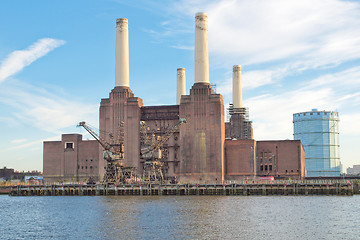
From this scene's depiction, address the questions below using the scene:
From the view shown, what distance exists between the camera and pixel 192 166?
5556 inches

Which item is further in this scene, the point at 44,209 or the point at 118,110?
the point at 118,110

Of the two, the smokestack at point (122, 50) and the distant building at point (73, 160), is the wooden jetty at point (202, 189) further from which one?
the smokestack at point (122, 50)

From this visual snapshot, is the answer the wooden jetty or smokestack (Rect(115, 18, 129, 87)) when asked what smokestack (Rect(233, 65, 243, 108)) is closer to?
smokestack (Rect(115, 18, 129, 87))

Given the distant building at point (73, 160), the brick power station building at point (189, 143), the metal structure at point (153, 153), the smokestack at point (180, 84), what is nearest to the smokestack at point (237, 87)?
the smokestack at point (180, 84)

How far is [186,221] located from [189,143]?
249 feet

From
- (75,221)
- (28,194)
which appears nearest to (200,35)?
(28,194)

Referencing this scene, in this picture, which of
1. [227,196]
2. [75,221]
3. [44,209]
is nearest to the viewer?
[75,221]

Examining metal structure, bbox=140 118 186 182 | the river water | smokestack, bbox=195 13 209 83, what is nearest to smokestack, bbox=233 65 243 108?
smokestack, bbox=195 13 209 83

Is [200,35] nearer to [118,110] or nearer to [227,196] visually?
[118,110]

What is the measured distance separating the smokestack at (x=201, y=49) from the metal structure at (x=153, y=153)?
46.8 ft

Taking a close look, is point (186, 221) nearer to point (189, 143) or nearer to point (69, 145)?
point (189, 143)

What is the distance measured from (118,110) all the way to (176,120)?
16.9 metres

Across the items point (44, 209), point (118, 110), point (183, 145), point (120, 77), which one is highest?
point (120, 77)

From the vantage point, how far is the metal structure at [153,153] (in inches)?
5340
